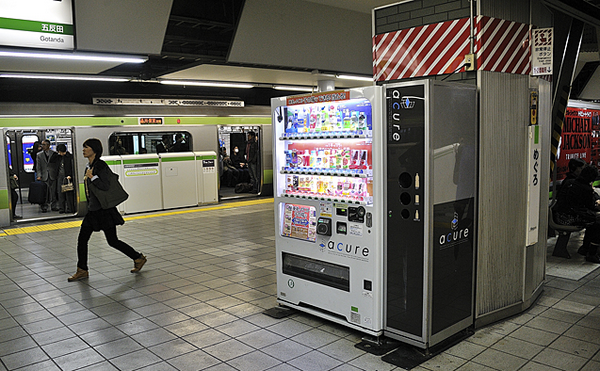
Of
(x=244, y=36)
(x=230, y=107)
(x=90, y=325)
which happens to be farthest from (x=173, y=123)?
(x=90, y=325)

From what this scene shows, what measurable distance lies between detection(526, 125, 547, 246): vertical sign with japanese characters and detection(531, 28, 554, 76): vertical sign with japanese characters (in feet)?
1.86

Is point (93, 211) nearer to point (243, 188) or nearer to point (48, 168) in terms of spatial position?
point (48, 168)

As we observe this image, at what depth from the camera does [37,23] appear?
5.94 meters

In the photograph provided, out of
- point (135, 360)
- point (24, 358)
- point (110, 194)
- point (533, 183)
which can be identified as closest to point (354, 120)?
point (533, 183)

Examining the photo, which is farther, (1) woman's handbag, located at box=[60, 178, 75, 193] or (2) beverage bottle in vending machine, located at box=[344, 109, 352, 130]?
(1) woman's handbag, located at box=[60, 178, 75, 193]

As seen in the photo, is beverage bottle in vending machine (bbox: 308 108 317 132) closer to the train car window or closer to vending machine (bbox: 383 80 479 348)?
vending machine (bbox: 383 80 479 348)

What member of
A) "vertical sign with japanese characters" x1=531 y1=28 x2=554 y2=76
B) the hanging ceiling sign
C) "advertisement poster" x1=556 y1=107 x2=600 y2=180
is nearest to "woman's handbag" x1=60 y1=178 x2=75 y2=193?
the hanging ceiling sign

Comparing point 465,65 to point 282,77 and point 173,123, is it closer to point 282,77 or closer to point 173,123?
point 282,77

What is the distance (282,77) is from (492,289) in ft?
27.4

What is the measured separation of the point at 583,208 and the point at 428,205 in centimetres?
428

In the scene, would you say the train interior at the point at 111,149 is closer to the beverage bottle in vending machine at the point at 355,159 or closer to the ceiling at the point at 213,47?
the ceiling at the point at 213,47

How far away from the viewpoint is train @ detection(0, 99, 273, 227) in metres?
10.1

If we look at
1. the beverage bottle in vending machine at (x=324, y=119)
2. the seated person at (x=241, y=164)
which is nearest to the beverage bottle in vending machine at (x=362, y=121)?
the beverage bottle in vending machine at (x=324, y=119)

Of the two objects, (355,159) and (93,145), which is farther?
(93,145)
